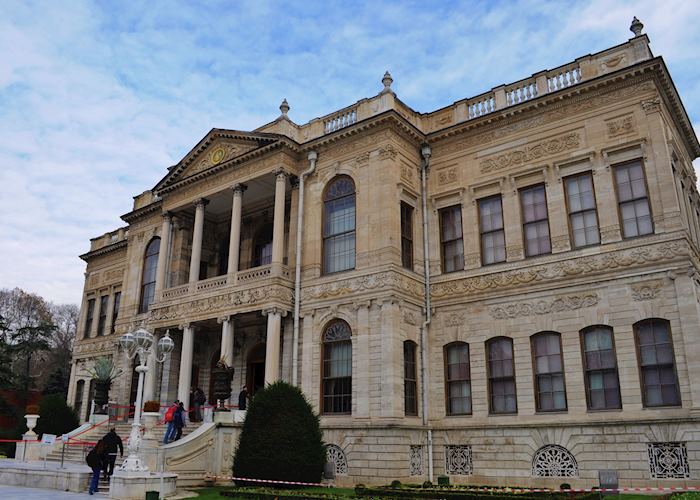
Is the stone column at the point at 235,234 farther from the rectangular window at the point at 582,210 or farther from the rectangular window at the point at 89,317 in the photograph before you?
the rectangular window at the point at 89,317

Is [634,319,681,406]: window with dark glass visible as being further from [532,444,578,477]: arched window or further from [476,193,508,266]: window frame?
[476,193,508,266]: window frame

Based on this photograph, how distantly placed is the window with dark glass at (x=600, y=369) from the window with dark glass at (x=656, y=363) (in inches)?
29.2

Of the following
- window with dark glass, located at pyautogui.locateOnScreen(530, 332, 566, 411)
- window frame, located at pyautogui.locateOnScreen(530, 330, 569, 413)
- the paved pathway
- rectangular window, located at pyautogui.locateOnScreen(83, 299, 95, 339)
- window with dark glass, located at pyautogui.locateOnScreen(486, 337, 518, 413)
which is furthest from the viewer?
rectangular window, located at pyautogui.locateOnScreen(83, 299, 95, 339)

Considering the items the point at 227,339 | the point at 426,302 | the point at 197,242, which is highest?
the point at 197,242

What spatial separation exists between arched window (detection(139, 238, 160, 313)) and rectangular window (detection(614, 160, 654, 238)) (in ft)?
72.0

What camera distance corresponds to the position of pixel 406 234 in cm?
Result: 2311

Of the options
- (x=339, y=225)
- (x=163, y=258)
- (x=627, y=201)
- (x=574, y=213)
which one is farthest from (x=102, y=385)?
(x=627, y=201)

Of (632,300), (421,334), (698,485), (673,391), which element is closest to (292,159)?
(421,334)

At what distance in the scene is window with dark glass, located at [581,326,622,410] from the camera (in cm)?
1830

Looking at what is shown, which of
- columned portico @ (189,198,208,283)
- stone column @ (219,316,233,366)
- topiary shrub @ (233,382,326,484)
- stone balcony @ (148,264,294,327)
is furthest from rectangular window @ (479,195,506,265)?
columned portico @ (189,198,208,283)

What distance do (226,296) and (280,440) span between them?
8471 mm

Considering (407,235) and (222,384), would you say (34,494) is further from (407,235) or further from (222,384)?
(407,235)

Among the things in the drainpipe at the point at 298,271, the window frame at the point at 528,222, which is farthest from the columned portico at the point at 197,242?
the window frame at the point at 528,222

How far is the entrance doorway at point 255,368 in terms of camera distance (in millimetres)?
26422
